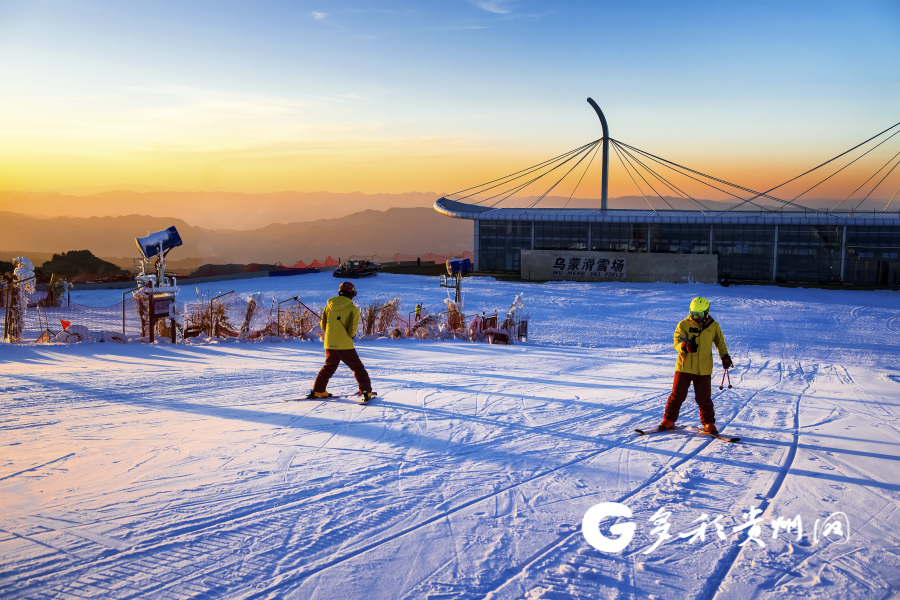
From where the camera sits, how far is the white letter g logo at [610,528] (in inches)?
183

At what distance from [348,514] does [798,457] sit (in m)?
4.85

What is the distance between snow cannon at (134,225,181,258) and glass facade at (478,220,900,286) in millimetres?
35591

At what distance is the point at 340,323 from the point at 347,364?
58 cm

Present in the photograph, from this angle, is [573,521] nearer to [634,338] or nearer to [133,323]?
[634,338]

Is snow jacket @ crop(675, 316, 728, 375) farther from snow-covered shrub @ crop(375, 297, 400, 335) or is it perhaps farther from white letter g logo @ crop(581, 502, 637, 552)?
snow-covered shrub @ crop(375, 297, 400, 335)

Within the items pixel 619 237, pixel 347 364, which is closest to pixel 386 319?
pixel 347 364

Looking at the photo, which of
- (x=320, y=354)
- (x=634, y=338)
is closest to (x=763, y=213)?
(x=634, y=338)

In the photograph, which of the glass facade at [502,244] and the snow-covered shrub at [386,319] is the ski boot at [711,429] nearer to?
the snow-covered shrub at [386,319]

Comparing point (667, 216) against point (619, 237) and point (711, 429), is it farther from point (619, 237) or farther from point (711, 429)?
point (711, 429)

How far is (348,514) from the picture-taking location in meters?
5.03

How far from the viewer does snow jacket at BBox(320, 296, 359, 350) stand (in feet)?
29.0

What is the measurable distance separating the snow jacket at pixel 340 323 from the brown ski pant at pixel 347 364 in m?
0.10

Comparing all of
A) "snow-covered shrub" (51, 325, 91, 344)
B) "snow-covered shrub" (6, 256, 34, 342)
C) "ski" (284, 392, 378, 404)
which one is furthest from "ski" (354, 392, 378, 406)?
"snow-covered shrub" (6, 256, 34, 342)

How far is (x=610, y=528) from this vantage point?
492 centimetres
